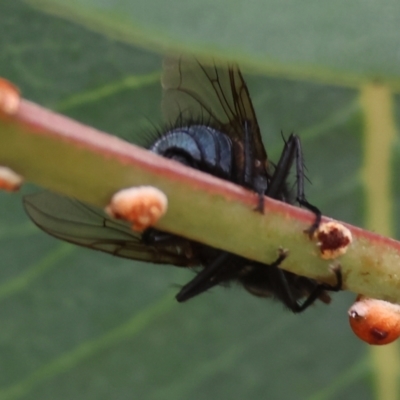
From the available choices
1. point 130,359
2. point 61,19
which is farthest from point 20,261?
point 61,19

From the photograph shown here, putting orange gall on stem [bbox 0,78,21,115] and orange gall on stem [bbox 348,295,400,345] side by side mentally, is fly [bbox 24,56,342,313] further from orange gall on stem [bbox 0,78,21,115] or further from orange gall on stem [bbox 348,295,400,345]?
orange gall on stem [bbox 0,78,21,115]

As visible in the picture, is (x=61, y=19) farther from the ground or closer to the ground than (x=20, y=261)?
farther from the ground

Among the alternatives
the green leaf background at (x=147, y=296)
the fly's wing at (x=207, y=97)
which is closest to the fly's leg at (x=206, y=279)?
the fly's wing at (x=207, y=97)

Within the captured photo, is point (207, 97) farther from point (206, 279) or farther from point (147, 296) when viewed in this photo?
point (147, 296)

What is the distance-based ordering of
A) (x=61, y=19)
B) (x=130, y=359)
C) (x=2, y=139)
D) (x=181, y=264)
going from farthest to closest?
(x=130, y=359) → (x=61, y=19) → (x=181, y=264) → (x=2, y=139)

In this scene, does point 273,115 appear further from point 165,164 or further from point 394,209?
point 165,164

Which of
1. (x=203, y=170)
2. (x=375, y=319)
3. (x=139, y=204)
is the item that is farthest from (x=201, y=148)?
(x=139, y=204)

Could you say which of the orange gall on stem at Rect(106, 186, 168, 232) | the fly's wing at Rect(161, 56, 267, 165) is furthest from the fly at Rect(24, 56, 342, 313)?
the orange gall on stem at Rect(106, 186, 168, 232)
